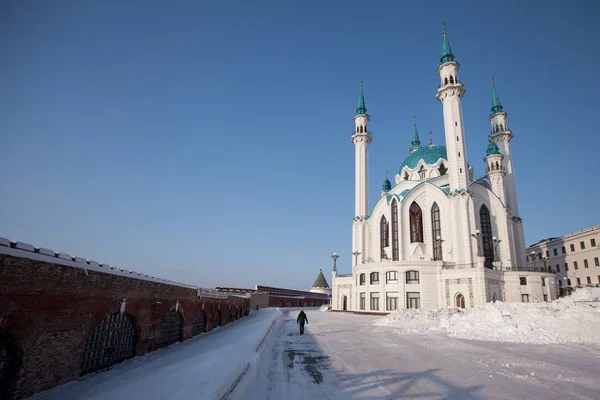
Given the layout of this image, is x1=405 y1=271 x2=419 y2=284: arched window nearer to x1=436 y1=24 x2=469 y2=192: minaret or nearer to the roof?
x1=436 y1=24 x2=469 y2=192: minaret

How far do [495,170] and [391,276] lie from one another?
82.0 ft

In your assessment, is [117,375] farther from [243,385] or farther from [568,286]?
[568,286]

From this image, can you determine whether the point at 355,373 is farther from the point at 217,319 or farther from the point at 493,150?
the point at 493,150

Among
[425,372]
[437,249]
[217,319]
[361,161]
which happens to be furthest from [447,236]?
[425,372]

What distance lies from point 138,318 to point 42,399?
180 inches

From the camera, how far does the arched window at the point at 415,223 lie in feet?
171

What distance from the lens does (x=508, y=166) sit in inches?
2199

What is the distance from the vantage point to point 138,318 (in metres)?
11.5

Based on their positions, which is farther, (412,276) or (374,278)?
(374,278)

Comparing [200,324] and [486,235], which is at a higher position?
[486,235]

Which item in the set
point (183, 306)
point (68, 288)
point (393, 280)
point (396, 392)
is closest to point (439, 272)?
point (393, 280)

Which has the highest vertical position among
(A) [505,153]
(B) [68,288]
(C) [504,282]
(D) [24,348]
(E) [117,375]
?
(A) [505,153]

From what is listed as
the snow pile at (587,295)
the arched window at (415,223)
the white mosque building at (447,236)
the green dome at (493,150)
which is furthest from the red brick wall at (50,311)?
the green dome at (493,150)

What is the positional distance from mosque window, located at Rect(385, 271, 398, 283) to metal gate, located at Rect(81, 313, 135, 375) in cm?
3840
